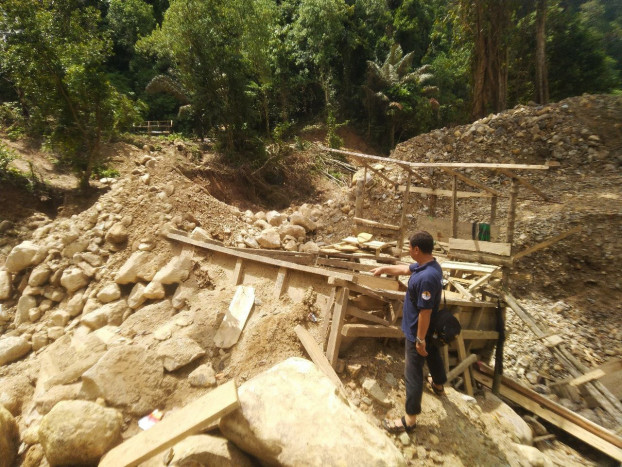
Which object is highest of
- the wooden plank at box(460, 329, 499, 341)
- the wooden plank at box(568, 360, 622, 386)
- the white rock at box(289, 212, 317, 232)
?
the white rock at box(289, 212, 317, 232)

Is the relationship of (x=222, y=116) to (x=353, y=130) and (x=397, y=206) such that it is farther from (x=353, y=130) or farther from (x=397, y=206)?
(x=353, y=130)

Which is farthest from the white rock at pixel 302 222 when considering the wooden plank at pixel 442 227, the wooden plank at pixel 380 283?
the wooden plank at pixel 380 283

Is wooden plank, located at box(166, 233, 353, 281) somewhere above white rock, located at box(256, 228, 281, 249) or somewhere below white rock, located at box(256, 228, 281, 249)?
below

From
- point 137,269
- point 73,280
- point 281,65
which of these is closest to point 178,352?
point 137,269

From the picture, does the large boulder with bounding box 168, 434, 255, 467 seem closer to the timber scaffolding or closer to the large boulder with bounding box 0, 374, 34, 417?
the timber scaffolding

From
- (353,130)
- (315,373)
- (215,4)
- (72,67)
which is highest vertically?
(215,4)

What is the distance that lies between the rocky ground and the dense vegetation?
2.43 metres

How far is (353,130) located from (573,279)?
14.2 metres

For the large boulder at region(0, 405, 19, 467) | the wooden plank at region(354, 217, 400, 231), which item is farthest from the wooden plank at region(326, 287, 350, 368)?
the large boulder at region(0, 405, 19, 467)

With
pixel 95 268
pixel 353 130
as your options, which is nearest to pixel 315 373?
pixel 95 268

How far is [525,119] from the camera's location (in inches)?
387

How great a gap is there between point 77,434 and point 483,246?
566 centimetres

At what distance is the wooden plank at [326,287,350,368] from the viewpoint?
128 inches

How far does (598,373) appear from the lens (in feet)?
14.5
